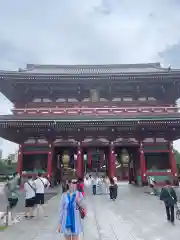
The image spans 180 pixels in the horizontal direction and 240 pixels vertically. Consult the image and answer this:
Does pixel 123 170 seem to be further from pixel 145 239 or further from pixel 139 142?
pixel 145 239

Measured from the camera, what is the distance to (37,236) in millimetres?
6414

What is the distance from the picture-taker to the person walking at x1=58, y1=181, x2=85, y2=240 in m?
4.83

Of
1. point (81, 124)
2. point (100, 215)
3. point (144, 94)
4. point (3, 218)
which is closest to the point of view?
point (3, 218)

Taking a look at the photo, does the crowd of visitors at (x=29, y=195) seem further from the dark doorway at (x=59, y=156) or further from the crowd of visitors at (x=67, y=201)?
the dark doorway at (x=59, y=156)

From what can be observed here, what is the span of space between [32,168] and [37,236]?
1454cm

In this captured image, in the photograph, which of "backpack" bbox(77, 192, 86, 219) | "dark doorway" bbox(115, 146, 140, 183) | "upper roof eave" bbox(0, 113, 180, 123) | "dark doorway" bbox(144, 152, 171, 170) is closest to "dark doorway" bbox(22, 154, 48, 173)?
"upper roof eave" bbox(0, 113, 180, 123)

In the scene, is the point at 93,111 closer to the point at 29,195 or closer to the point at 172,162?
the point at 172,162

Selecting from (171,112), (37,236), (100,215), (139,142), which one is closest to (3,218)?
(37,236)

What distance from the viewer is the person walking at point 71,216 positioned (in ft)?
15.9

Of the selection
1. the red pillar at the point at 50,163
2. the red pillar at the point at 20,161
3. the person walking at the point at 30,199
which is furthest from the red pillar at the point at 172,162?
the person walking at the point at 30,199

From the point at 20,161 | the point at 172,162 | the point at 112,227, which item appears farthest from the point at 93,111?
the point at 112,227

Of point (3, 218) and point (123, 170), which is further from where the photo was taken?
point (123, 170)

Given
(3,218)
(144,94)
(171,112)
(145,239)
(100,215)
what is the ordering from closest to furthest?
(145,239) → (3,218) → (100,215) → (171,112) → (144,94)

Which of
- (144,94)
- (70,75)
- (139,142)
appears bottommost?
(139,142)
